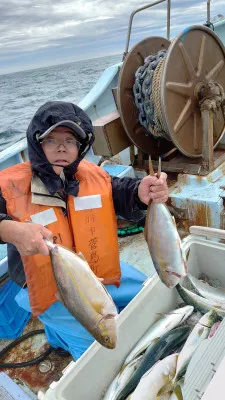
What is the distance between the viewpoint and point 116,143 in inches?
180

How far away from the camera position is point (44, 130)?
2281 millimetres

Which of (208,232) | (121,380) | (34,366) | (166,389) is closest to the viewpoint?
(166,389)

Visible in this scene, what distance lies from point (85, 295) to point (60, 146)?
1.06 metres

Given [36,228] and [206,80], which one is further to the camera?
[206,80]

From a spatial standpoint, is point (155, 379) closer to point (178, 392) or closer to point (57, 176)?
point (178, 392)

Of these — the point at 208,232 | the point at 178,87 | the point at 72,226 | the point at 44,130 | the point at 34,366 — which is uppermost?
the point at 44,130

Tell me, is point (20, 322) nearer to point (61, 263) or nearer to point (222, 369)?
point (61, 263)

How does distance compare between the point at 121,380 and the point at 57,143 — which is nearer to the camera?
the point at 121,380

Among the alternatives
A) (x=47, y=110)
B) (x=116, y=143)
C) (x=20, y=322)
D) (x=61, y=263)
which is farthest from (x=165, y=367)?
(x=116, y=143)

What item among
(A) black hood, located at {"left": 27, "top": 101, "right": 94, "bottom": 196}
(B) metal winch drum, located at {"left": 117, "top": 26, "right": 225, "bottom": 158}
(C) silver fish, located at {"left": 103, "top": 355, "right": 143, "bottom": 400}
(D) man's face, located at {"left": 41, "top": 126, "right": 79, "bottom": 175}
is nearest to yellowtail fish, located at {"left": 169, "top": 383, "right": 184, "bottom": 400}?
(C) silver fish, located at {"left": 103, "top": 355, "right": 143, "bottom": 400}

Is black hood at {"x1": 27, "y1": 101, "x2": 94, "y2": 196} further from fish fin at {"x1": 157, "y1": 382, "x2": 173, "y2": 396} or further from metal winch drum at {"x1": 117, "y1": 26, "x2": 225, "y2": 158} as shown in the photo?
metal winch drum at {"x1": 117, "y1": 26, "x2": 225, "y2": 158}

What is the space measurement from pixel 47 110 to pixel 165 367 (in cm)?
166

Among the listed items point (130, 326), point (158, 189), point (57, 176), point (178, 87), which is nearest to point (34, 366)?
point (130, 326)

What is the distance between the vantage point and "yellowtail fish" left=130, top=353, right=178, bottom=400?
5.93 feet
